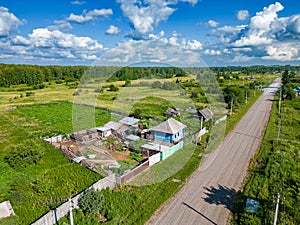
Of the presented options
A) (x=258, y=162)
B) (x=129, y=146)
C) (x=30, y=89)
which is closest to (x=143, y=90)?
(x=129, y=146)

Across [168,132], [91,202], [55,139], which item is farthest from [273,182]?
[55,139]

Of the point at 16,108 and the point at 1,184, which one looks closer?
the point at 1,184

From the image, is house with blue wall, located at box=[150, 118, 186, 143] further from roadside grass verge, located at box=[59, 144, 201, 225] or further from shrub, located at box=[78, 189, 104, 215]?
shrub, located at box=[78, 189, 104, 215]

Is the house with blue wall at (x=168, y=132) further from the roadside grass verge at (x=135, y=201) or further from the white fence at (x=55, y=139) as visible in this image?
the white fence at (x=55, y=139)

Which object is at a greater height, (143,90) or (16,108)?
(143,90)

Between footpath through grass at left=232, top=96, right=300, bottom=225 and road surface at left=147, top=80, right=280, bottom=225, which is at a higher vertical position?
footpath through grass at left=232, top=96, right=300, bottom=225

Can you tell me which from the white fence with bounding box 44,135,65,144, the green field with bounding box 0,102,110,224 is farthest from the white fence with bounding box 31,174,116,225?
the white fence with bounding box 44,135,65,144

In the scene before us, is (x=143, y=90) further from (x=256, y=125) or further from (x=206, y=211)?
(x=206, y=211)
